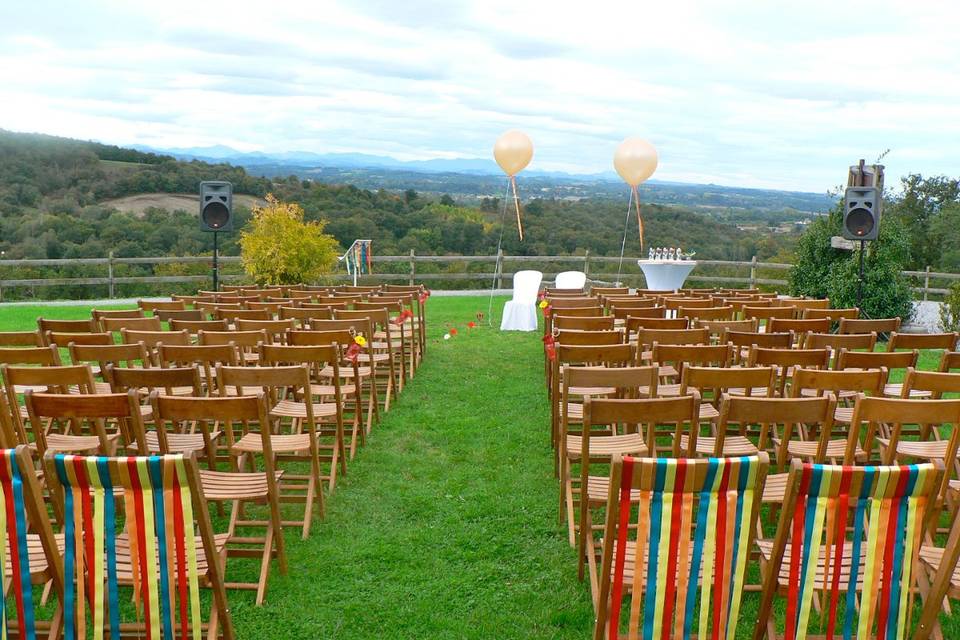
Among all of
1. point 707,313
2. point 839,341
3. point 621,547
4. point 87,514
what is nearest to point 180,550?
point 87,514

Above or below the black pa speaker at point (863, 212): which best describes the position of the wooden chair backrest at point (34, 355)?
below

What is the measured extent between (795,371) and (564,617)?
169 centimetres

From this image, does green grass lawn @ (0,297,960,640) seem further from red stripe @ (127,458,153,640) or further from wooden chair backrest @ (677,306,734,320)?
wooden chair backrest @ (677,306,734,320)

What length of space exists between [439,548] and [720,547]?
1.75m

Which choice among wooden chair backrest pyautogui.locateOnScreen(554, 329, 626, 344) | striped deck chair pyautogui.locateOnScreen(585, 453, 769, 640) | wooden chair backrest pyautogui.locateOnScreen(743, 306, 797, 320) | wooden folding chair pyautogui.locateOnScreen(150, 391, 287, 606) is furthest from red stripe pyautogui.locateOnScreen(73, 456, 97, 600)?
wooden chair backrest pyautogui.locateOnScreen(743, 306, 797, 320)

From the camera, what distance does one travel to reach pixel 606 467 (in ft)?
17.0

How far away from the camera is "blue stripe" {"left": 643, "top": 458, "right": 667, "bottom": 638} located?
96.8 inches

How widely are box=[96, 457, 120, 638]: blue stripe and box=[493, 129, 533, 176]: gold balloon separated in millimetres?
10346

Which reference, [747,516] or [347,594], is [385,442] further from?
[747,516]

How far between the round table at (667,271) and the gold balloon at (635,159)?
1.53m

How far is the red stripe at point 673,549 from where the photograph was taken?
243cm

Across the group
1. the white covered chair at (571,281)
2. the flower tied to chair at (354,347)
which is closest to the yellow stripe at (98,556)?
the flower tied to chair at (354,347)

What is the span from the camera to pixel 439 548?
394cm

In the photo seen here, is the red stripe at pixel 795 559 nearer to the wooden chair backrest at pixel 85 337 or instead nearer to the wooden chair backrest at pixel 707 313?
the wooden chair backrest at pixel 85 337
